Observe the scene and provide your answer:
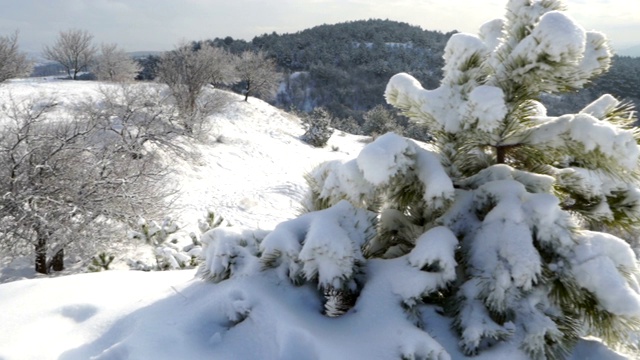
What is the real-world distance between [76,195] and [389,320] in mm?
7695

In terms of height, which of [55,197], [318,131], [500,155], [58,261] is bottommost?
[58,261]

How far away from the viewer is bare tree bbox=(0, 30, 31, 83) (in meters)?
23.8

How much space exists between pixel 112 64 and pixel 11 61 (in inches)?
317

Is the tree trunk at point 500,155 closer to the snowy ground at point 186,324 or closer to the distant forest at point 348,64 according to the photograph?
the snowy ground at point 186,324

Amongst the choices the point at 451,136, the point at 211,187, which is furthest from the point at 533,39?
the point at 211,187

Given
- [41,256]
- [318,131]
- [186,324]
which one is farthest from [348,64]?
[186,324]

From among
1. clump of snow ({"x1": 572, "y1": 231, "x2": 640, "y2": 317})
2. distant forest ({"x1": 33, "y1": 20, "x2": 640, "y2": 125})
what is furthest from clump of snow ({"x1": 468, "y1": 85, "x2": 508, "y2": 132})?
distant forest ({"x1": 33, "y1": 20, "x2": 640, "y2": 125})

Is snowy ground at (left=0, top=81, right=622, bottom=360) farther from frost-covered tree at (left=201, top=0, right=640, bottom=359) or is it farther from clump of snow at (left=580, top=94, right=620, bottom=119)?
clump of snow at (left=580, top=94, right=620, bottom=119)

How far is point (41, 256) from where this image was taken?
7984 mm

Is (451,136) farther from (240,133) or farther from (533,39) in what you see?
(240,133)

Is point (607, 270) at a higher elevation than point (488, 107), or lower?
lower

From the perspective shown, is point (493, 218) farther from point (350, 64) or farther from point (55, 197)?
point (350, 64)

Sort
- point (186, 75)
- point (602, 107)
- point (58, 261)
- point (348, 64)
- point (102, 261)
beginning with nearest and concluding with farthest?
point (602, 107) < point (102, 261) < point (58, 261) < point (186, 75) < point (348, 64)

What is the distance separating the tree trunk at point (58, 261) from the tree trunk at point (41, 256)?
0.66ft
